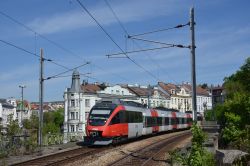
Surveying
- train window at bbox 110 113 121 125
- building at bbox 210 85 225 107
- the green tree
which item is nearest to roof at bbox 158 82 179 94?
building at bbox 210 85 225 107

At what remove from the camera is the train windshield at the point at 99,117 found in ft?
93.1

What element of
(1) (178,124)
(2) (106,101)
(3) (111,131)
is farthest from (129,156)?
(1) (178,124)

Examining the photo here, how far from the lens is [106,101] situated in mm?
30219

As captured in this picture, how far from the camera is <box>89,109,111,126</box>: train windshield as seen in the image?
2839cm

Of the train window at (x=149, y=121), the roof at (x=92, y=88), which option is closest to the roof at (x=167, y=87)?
the roof at (x=92, y=88)

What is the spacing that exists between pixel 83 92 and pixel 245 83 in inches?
2161

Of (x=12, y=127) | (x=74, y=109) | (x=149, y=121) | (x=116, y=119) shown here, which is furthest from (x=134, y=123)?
(x=74, y=109)

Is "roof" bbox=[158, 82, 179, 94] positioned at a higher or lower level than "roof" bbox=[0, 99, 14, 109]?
higher

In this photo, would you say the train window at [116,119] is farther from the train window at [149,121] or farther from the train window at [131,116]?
the train window at [149,121]

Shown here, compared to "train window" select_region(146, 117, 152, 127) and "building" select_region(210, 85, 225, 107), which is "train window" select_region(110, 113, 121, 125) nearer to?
"train window" select_region(146, 117, 152, 127)

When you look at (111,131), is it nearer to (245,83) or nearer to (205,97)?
(245,83)

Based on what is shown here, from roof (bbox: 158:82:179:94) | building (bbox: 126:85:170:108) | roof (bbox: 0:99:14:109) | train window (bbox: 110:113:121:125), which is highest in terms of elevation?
roof (bbox: 158:82:179:94)

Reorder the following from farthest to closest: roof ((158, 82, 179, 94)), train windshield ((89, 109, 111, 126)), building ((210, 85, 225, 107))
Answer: roof ((158, 82, 179, 94)) < building ((210, 85, 225, 107)) < train windshield ((89, 109, 111, 126))

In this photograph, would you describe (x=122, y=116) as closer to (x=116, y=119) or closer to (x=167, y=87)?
(x=116, y=119)
